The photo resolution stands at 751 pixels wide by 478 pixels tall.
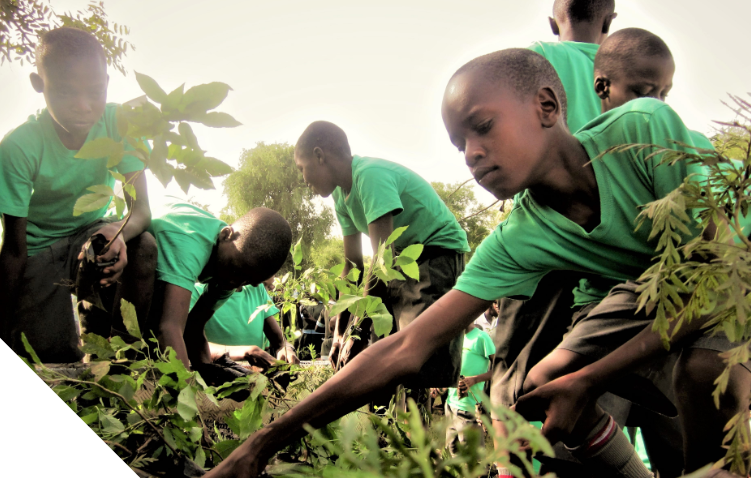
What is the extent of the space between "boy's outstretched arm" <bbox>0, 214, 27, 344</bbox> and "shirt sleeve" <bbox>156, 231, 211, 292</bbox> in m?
0.71

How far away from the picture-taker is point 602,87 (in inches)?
93.6

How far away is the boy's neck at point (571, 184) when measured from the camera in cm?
167

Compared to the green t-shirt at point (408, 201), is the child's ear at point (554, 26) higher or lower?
higher

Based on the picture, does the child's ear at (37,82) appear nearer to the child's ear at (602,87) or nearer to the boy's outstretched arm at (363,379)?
the boy's outstretched arm at (363,379)

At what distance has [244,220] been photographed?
117 inches

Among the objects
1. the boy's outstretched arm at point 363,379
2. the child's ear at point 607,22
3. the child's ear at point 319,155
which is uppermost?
the child's ear at point 607,22

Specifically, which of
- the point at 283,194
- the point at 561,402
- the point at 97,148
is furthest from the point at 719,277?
the point at 283,194

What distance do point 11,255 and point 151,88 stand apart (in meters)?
1.38

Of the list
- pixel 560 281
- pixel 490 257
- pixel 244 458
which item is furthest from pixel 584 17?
pixel 244 458

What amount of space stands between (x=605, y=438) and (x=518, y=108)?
1297mm

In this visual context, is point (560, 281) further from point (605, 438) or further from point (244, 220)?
point (244, 220)

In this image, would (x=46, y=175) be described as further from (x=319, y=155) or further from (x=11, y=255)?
(x=319, y=155)

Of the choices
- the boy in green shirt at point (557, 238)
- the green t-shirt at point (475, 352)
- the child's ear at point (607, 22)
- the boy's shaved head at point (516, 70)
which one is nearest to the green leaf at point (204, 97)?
the boy in green shirt at point (557, 238)

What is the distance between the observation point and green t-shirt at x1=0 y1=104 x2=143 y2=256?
146cm
